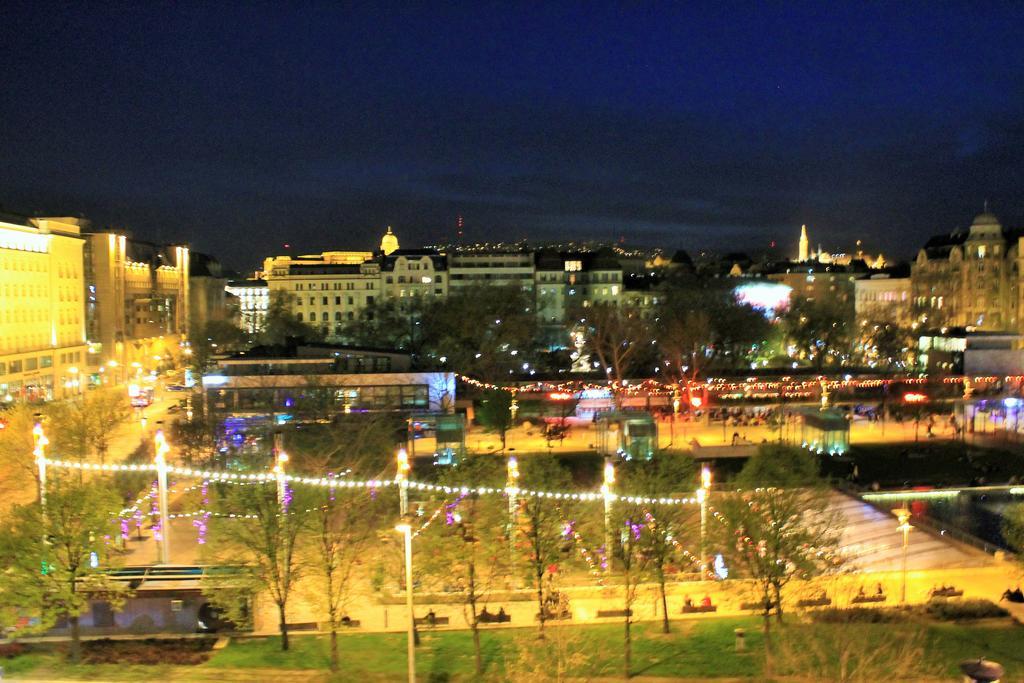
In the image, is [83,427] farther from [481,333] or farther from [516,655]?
[481,333]

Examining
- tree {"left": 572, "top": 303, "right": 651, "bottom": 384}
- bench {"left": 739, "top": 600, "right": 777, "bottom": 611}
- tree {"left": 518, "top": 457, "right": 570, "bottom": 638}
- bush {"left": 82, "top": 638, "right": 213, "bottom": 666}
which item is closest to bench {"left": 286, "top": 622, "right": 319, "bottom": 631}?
bush {"left": 82, "top": 638, "right": 213, "bottom": 666}

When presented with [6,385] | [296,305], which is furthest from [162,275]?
[6,385]

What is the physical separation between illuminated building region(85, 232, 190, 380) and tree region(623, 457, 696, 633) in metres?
41.4

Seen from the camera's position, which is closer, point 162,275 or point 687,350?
point 687,350

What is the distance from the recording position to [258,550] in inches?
544

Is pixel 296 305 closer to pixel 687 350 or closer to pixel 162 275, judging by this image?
pixel 162 275

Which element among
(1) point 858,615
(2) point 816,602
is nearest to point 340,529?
(2) point 816,602

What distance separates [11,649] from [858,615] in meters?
14.2

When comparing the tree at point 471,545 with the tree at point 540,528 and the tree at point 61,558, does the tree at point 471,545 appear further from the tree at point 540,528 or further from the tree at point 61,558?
the tree at point 61,558

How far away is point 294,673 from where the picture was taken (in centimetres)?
1272

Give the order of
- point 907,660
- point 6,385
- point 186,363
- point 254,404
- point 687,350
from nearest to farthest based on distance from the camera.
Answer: point 907,660
point 254,404
point 6,385
point 687,350
point 186,363

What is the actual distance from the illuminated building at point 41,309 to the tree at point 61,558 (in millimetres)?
25814

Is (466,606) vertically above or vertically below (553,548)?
below

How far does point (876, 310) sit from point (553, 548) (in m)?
44.8
